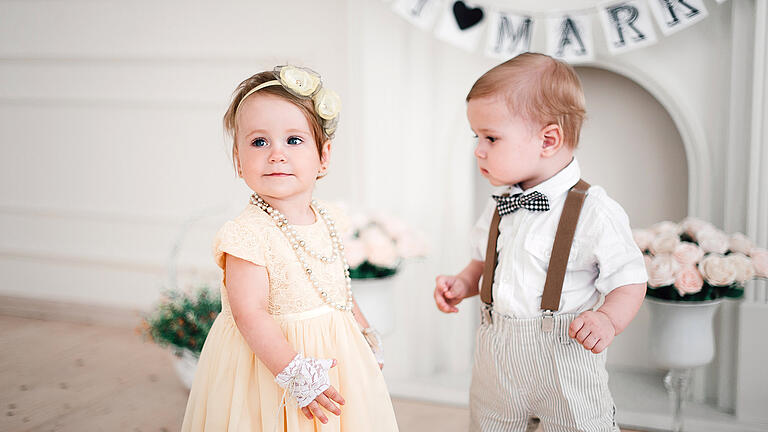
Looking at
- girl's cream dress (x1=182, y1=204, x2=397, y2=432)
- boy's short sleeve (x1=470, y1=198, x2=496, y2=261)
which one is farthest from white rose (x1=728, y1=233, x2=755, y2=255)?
girl's cream dress (x1=182, y1=204, x2=397, y2=432)

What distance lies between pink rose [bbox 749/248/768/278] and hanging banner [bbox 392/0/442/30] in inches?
52.3

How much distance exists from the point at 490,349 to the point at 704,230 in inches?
38.8

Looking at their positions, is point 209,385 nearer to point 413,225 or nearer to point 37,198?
point 413,225

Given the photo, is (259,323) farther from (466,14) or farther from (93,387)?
(93,387)

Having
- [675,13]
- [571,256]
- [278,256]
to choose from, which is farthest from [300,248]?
[675,13]

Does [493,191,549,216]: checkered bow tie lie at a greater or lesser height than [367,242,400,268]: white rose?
greater

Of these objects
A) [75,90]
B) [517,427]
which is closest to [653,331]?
[517,427]

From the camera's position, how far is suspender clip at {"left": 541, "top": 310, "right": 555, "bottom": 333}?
1.44 meters

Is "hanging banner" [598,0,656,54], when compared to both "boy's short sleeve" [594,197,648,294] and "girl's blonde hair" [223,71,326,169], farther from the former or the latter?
"girl's blonde hair" [223,71,326,169]

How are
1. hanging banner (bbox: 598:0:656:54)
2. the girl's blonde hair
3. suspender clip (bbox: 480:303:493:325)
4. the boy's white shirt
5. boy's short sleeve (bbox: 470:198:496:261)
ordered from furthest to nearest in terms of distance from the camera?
hanging banner (bbox: 598:0:656:54) → boy's short sleeve (bbox: 470:198:496:261) → suspender clip (bbox: 480:303:493:325) → the boy's white shirt → the girl's blonde hair

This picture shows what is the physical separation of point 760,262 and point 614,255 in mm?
856

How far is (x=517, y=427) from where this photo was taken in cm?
153

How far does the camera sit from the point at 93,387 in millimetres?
2693

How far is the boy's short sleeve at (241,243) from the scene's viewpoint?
4.18ft
